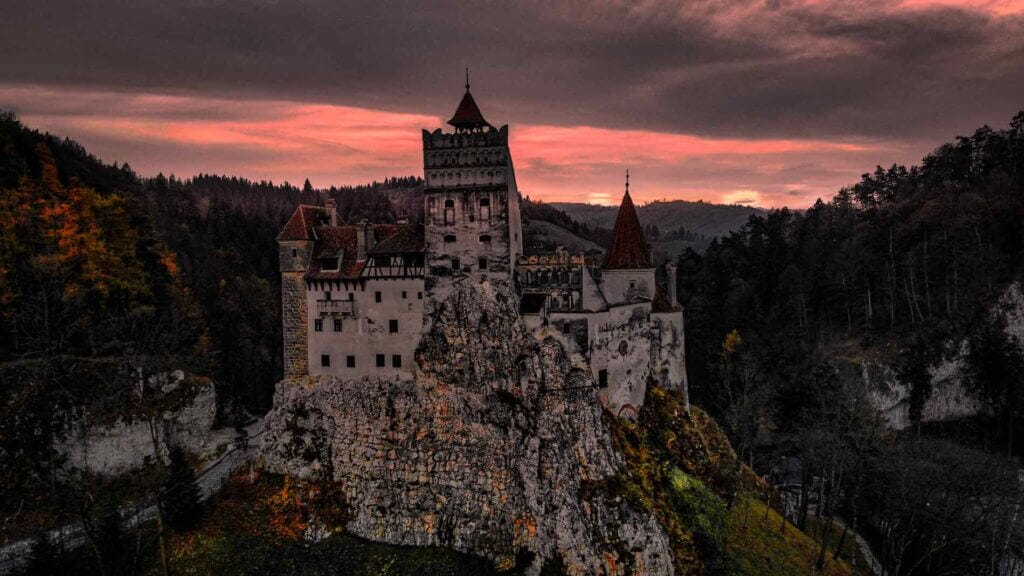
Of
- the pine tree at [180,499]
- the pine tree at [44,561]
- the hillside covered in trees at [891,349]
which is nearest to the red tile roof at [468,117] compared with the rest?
the hillside covered in trees at [891,349]

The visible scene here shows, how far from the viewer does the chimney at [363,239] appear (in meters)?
40.8

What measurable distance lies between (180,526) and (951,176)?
94.5 metres

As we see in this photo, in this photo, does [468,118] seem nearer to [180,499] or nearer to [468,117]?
[468,117]

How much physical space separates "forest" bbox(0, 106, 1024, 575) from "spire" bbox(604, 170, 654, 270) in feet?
43.8

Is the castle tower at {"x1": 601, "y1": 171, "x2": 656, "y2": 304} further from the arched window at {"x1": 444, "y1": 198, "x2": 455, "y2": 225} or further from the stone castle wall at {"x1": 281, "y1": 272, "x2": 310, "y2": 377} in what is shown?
the stone castle wall at {"x1": 281, "y1": 272, "x2": 310, "y2": 377}

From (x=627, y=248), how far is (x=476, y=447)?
53.1 feet

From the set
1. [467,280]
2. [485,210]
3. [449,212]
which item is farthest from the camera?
[449,212]

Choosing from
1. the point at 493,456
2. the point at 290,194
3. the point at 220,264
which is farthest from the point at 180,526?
the point at 290,194

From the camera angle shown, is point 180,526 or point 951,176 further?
point 951,176

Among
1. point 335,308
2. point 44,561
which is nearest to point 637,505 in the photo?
point 335,308

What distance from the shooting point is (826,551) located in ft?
133

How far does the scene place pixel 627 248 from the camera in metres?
39.2

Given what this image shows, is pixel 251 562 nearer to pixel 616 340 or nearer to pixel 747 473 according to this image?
pixel 616 340

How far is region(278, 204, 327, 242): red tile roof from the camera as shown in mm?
41375
